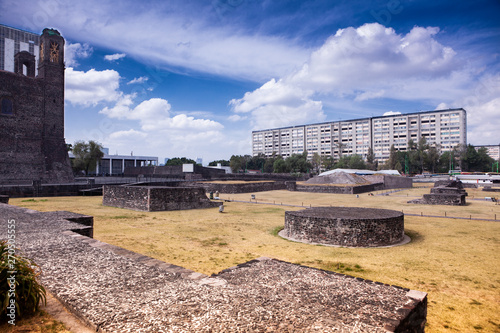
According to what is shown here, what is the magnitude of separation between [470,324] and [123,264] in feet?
21.5

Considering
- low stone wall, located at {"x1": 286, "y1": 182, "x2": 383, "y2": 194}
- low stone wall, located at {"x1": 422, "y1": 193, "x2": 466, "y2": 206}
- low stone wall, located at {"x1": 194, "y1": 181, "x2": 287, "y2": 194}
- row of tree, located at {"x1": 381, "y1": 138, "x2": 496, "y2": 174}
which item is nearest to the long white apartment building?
row of tree, located at {"x1": 381, "y1": 138, "x2": 496, "y2": 174}

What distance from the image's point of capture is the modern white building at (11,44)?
7825cm

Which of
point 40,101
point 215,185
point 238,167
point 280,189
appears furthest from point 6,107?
point 238,167

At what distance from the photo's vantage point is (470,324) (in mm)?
5191

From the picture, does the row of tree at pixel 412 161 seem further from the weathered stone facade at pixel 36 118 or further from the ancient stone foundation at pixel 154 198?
the ancient stone foundation at pixel 154 198

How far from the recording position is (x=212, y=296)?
4.23 metres

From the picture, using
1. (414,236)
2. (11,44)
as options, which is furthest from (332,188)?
(11,44)

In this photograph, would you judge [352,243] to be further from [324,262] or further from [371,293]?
[371,293]

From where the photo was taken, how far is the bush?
11.5 ft

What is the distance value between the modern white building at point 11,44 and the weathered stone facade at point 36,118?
50482 mm

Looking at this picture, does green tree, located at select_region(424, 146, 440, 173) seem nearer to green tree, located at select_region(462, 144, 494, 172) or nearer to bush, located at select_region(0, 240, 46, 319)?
green tree, located at select_region(462, 144, 494, 172)

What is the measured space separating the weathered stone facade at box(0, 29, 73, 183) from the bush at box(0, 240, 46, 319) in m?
40.4

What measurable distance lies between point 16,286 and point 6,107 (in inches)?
1815

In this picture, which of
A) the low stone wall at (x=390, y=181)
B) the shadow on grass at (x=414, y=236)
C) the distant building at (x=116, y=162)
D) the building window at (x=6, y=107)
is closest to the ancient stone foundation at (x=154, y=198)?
the shadow on grass at (x=414, y=236)
